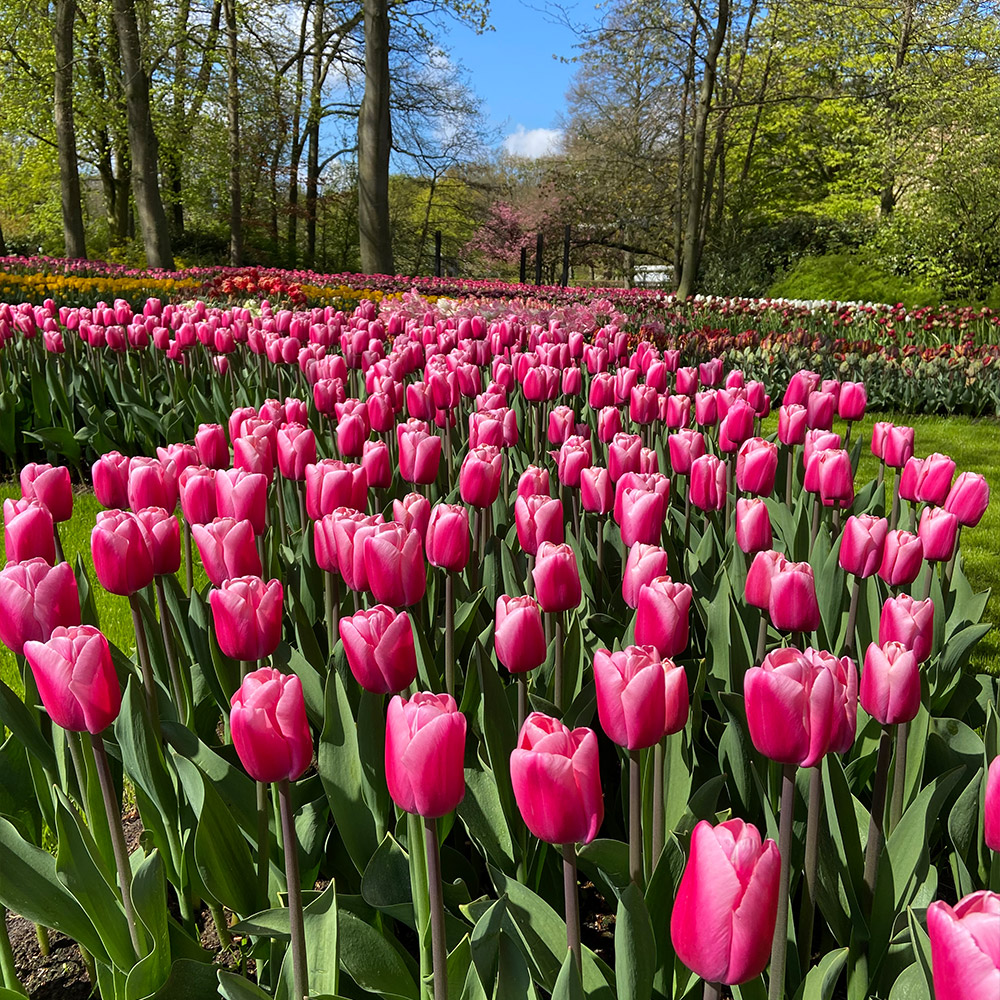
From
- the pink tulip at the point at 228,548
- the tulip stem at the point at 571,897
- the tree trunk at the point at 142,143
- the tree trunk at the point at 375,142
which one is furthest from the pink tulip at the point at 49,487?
the tree trunk at the point at 142,143

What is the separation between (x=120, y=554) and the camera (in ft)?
5.18

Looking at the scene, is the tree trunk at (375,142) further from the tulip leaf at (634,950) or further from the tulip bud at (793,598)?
the tulip leaf at (634,950)

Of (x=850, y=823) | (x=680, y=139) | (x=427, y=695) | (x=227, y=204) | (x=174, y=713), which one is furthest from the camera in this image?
(x=227, y=204)

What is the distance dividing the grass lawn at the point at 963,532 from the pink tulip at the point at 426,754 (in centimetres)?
187

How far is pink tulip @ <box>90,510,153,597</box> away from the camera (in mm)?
1561

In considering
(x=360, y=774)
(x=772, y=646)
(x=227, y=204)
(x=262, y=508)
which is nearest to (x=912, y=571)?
(x=772, y=646)

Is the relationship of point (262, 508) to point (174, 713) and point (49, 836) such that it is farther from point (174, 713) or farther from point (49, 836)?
point (49, 836)

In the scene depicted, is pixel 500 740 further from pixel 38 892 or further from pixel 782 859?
pixel 38 892

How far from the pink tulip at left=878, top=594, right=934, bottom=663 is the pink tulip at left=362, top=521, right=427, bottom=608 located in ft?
2.56

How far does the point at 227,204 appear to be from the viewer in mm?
35156

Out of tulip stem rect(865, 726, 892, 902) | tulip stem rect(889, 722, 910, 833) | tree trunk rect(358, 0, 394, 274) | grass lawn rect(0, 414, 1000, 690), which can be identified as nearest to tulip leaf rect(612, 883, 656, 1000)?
tulip stem rect(865, 726, 892, 902)

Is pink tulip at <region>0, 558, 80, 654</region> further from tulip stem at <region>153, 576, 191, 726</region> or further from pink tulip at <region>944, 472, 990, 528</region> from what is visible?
pink tulip at <region>944, 472, 990, 528</region>

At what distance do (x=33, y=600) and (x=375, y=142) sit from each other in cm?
1799

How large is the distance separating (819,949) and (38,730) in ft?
4.82
